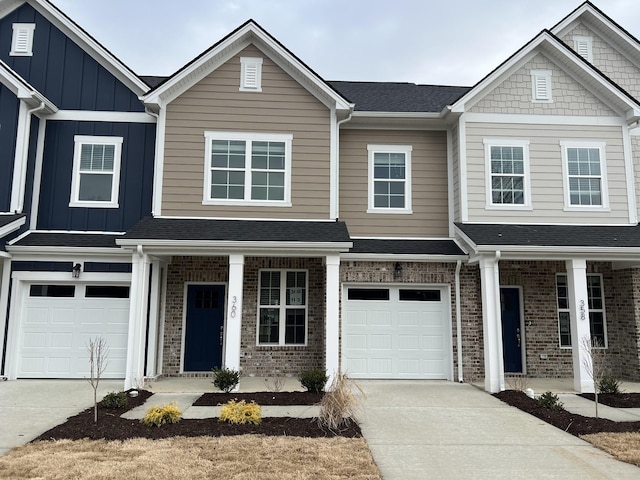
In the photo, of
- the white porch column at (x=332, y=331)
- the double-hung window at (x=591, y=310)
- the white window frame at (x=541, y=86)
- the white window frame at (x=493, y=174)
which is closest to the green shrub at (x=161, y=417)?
the white porch column at (x=332, y=331)

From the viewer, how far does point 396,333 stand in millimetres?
11375

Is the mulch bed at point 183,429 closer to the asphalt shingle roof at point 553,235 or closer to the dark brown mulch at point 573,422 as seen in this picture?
the dark brown mulch at point 573,422

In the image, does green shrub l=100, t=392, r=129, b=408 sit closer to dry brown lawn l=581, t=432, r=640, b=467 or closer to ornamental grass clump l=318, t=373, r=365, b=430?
ornamental grass clump l=318, t=373, r=365, b=430

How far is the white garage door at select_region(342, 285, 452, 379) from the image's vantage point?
36.8 ft

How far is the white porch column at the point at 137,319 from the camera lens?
962 centimetres

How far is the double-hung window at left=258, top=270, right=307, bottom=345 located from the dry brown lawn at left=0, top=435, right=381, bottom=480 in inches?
205

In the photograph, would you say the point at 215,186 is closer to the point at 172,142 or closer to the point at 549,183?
the point at 172,142

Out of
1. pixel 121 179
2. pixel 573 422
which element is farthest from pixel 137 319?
pixel 573 422

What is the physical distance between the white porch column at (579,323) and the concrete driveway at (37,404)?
9578 mm

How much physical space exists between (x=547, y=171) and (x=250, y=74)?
760cm

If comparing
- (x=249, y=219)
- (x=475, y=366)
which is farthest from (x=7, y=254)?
Result: (x=475, y=366)

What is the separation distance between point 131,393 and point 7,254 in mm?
4574

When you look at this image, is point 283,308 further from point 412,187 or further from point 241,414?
point 241,414

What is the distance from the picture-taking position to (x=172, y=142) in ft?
36.0
